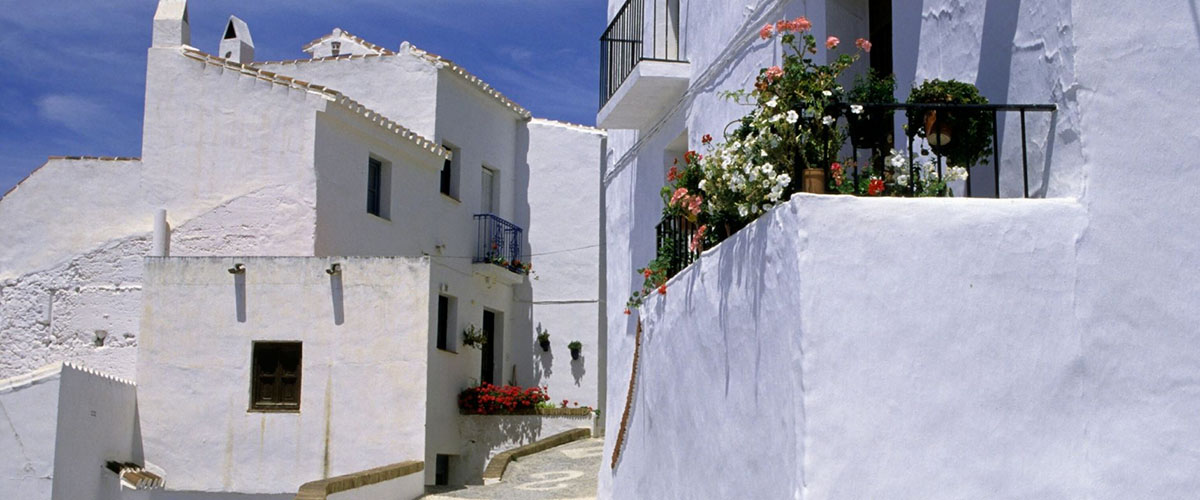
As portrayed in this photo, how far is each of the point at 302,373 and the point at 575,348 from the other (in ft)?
23.4

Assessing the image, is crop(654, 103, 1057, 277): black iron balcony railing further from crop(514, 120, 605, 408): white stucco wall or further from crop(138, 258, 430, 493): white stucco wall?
crop(514, 120, 605, 408): white stucco wall

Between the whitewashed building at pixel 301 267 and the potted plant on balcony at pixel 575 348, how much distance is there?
0.13 m

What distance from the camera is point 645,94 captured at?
14.6 meters

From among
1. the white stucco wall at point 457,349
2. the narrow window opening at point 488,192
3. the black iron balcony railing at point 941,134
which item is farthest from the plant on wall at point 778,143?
the narrow window opening at point 488,192

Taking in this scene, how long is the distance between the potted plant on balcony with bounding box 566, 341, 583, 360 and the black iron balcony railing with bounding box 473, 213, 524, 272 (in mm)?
1868

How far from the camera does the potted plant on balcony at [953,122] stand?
8305mm

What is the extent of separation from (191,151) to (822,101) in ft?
53.1

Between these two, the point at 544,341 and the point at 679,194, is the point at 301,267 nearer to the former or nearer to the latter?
the point at 544,341

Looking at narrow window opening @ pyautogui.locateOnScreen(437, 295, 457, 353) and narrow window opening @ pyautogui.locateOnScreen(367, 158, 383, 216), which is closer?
narrow window opening @ pyautogui.locateOnScreen(437, 295, 457, 353)

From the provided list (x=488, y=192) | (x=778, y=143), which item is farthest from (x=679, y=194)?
(x=488, y=192)

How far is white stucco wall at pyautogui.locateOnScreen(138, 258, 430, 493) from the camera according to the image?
1919 centimetres

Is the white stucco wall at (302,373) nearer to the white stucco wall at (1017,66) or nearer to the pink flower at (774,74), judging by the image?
the white stucco wall at (1017,66)

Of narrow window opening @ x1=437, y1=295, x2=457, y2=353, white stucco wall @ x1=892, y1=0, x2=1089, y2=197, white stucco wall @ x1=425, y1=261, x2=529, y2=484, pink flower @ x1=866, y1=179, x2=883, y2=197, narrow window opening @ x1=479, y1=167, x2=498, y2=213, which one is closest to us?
white stucco wall @ x1=892, y1=0, x2=1089, y2=197

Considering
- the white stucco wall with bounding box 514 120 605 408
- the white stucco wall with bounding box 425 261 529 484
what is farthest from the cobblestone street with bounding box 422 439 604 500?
the white stucco wall with bounding box 514 120 605 408
